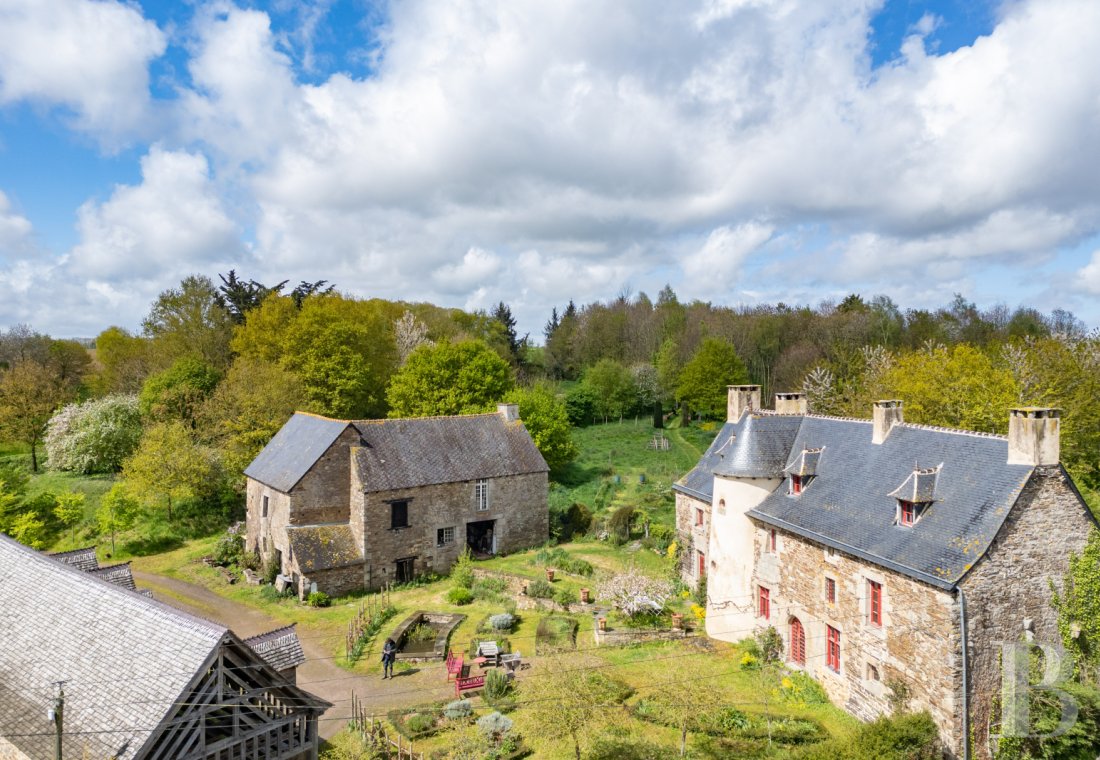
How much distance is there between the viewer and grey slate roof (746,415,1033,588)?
1623 centimetres

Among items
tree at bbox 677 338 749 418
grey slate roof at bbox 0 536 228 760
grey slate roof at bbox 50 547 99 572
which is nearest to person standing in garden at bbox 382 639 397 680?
grey slate roof at bbox 0 536 228 760

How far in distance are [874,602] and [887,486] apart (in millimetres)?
3530

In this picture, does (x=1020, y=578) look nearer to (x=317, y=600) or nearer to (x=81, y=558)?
(x=317, y=600)

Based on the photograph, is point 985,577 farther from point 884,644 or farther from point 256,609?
point 256,609

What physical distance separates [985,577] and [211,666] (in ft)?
57.1

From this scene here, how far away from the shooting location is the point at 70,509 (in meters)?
36.8

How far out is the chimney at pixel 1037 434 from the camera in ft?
52.5

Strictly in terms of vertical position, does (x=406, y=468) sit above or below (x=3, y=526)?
above

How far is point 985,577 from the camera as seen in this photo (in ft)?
51.7

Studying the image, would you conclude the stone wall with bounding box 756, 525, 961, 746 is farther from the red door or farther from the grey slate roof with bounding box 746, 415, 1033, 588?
the grey slate roof with bounding box 746, 415, 1033, 588

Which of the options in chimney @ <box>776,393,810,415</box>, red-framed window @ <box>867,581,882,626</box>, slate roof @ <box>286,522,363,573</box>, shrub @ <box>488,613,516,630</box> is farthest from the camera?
slate roof @ <box>286,522,363,573</box>

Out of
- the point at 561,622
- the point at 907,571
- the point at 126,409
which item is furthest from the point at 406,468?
the point at 126,409

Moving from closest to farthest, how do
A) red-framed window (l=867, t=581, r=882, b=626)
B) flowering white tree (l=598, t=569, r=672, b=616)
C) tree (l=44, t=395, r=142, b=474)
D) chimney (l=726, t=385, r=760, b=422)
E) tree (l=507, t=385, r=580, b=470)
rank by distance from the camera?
red-framed window (l=867, t=581, r=882, b=626), flowering white tree (l=598, t=569, r=672, b=616), chimney (l=726, t=385, r=760, b=422), tree (l=44, t=395, r=142, b=474), tree (l=507, t=385, r=580, b=470)

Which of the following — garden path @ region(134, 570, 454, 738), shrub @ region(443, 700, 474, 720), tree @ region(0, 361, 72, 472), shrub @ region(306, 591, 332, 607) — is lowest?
garden path @ region(134, 570, 454, 738)
